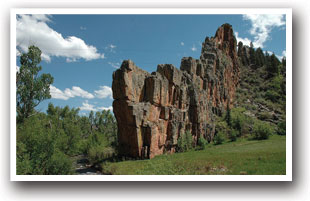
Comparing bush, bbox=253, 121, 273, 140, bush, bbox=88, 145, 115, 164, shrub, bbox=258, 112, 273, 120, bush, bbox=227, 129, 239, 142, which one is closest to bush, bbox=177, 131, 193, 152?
bush, bbox=88, 145, 115, 164

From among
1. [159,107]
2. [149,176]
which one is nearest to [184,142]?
[159,107]

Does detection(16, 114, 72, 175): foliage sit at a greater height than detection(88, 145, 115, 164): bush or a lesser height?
greater

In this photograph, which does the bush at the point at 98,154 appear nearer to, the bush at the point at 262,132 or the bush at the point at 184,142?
the bush at the point at 184,142

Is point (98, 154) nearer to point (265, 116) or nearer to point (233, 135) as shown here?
point (233, 135)

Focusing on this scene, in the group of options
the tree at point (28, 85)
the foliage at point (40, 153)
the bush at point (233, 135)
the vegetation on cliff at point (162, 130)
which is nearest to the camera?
the foliage at point (40, 153)

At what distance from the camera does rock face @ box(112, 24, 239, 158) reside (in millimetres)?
17656

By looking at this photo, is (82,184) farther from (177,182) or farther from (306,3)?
(306,3)

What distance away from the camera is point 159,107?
22156 mm

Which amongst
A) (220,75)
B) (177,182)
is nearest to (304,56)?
(177,182)

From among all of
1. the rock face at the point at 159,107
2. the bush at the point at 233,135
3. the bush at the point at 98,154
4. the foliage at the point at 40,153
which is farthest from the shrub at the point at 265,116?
the foliage at the point at 40,153

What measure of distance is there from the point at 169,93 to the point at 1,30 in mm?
18170

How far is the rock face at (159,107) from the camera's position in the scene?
17.7 m

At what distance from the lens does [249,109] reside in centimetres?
5012

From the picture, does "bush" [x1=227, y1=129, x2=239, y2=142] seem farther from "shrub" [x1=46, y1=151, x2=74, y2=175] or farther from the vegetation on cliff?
"shrub" [x1=46, y1=151, x2=74, y2=175]
